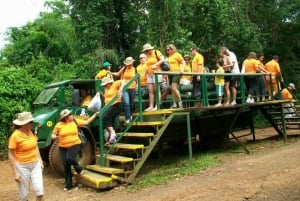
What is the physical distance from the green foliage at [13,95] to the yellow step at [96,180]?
251 inches

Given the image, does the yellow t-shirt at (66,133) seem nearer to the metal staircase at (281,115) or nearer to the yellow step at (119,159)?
the yellow step at (119,159)

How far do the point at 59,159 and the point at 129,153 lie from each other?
1701mm

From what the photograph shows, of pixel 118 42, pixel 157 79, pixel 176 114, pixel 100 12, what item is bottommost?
pixel 176 114

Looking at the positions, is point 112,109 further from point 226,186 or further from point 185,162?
point 226,186

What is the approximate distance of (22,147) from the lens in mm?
7156

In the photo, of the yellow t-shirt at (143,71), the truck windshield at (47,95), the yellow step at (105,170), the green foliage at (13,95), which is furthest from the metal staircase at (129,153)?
the green foliage at (13,95)

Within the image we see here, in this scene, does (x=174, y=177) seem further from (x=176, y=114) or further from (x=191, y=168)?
(x=176, y=114)

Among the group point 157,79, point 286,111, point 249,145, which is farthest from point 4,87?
point 286,111

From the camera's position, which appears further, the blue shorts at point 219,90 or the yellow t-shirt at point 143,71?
the blue shorts at point 219,90

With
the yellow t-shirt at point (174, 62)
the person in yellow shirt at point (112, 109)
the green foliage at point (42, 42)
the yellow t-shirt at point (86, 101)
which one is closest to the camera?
the person in yellow shirt at point (112, 109)

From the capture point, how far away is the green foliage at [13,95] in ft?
49.3

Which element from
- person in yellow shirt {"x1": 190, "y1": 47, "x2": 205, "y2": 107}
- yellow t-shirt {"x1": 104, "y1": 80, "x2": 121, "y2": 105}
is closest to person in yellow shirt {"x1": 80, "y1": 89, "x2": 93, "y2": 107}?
yellow t-shirt {"x1": 104, "y1": 80, "x2": 121, "y2": 105}

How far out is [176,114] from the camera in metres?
10.2

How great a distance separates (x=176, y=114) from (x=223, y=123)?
4.43 m
